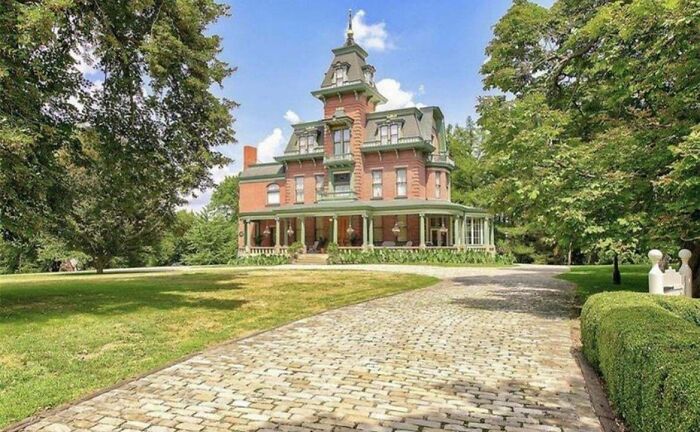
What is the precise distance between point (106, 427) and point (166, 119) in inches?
362

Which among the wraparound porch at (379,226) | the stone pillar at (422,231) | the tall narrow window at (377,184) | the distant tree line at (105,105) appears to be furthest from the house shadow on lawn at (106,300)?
the tall narrow window at (377,184)

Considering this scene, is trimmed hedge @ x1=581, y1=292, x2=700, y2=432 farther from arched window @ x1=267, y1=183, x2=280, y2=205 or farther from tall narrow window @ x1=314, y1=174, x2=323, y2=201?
arched window @ x1=267, y1=183, x2=280, y2=205

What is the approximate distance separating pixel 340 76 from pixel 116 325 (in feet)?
95.1

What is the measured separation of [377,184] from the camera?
111 ft

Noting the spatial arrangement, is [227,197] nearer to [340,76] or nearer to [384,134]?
[340,76]

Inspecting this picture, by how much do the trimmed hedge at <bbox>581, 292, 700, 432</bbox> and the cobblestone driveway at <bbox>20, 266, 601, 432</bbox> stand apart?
17.9 inches

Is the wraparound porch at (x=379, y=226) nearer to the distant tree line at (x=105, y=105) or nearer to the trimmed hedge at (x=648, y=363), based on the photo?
the distant tree line at (x=105, y=105)

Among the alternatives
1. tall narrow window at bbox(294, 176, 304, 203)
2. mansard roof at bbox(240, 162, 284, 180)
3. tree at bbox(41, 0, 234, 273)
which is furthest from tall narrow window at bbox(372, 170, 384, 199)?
tree at bbox(41, 0, 234, 273)

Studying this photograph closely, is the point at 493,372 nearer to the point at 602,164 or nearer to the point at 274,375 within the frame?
the point at 274,375

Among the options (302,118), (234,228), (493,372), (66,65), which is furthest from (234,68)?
(234,228)

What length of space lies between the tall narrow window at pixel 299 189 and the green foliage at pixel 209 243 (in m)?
8.12

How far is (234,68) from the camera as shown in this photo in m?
12.1

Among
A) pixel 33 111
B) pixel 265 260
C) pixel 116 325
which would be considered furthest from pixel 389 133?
pixel 116 325

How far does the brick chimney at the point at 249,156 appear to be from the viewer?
41156 millimetres
